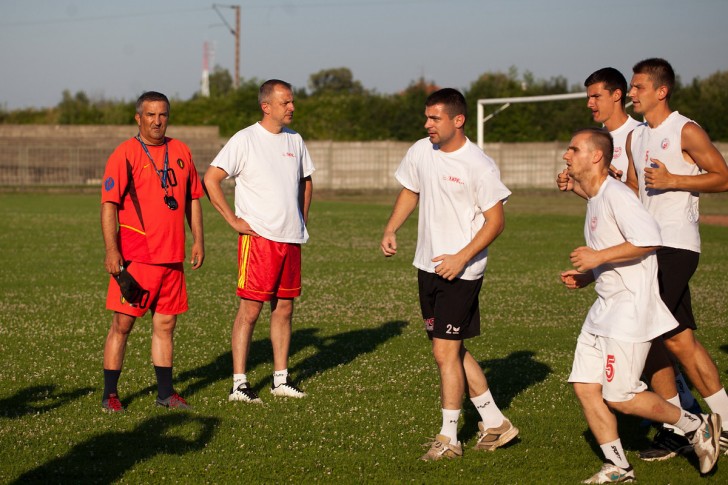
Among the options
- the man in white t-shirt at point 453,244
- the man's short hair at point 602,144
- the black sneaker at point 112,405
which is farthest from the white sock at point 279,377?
the man's short hair at point 602,144

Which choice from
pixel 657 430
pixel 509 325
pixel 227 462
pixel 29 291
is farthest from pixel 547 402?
pixel 29 291

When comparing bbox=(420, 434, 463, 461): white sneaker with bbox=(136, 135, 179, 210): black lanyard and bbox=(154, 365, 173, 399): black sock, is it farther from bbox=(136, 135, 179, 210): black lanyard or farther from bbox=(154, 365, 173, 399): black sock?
bbox=(136, 135, 179, 210): black lanyard

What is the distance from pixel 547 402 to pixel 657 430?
1.05m

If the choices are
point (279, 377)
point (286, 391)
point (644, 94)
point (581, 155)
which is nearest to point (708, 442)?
point (581, 155)

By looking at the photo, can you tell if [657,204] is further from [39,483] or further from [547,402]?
[39,483]

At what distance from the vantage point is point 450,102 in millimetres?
6312

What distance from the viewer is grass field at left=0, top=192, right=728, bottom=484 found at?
19.9ft

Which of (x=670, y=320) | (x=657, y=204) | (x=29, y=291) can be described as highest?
(x=657, y=204)

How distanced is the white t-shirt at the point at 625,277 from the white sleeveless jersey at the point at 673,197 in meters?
0.95

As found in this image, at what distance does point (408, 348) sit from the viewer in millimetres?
10258

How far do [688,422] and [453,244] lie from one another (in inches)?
74.5

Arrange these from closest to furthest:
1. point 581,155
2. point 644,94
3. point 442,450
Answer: point 581,155
point 442,450
point 644,94

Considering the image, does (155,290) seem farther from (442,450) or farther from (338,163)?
(338,163)

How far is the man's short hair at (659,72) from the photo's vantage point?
6.70 meters
